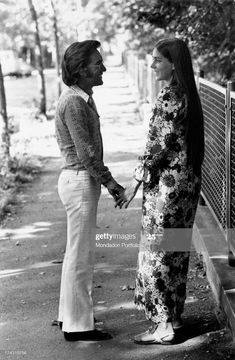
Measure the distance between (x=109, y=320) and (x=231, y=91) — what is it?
194 centimetres

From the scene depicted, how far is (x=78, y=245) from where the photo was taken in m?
4.92

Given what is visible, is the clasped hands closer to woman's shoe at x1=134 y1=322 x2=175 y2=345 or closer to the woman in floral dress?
the woman in floral dress

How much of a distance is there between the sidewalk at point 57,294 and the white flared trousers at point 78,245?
207 mm

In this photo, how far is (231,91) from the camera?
5766mm

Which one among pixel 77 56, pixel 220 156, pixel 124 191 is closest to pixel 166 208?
pixel 124 191

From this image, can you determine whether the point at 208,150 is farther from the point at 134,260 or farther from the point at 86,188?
the point at 86,188

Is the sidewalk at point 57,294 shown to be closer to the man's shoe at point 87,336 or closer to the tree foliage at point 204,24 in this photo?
the man's shoe at point 87,336

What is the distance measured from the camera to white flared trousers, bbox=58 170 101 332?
488 cm

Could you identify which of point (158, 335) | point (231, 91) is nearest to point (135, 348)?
point (158, 335)

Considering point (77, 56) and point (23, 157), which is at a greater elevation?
point (77, 56)

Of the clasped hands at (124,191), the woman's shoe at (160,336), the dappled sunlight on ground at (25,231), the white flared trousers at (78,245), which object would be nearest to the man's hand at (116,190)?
the clasped hands at (124,191)

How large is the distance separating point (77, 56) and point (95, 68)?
15 centimetres

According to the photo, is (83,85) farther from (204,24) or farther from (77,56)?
(204,24)

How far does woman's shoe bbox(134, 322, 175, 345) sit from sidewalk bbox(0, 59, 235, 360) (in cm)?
4
